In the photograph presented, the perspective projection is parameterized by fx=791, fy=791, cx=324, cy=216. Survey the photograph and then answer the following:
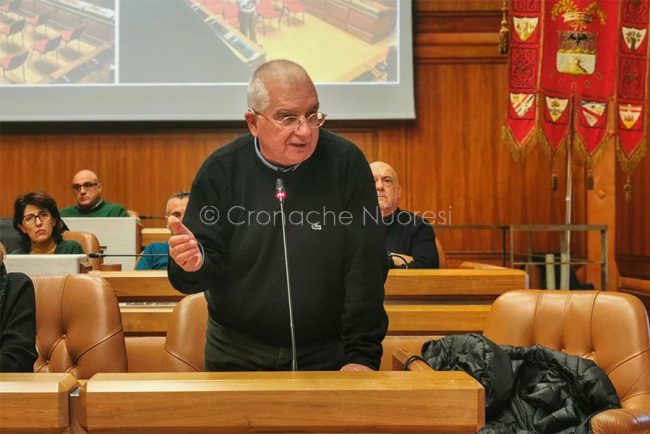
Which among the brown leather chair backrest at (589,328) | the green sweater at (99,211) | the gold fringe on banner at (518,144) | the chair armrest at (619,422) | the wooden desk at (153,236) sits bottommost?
the chair armrest at (619,422)

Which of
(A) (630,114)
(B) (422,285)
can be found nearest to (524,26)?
(A) (630,114)

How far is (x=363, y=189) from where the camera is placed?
170cm

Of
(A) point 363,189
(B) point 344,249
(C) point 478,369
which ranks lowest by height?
(C) point 478,369

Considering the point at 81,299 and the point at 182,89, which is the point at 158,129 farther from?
the point at 81,299

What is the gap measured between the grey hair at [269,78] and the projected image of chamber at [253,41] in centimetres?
508

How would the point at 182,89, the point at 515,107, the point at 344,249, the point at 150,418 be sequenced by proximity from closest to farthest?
1. the point at 150,418
2. the point at 344,249
3. the point at 515,107
4. the point at 182,89

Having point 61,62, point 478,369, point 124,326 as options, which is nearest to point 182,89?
point 61,62

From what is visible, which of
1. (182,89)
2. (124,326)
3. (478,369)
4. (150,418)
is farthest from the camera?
(182,89)

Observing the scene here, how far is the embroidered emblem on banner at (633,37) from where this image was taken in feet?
19.6

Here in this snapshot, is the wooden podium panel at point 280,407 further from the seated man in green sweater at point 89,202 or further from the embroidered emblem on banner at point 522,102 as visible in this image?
the embroidered emblem on banner at point 522,102

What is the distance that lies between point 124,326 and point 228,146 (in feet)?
4.60

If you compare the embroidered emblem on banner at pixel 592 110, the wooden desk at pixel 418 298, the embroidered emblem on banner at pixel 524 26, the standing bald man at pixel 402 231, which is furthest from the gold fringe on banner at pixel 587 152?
the wooden desk at pixel 418 298

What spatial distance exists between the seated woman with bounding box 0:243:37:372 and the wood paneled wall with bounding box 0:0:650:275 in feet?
15.1

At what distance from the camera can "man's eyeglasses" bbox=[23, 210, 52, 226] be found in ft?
14.2
